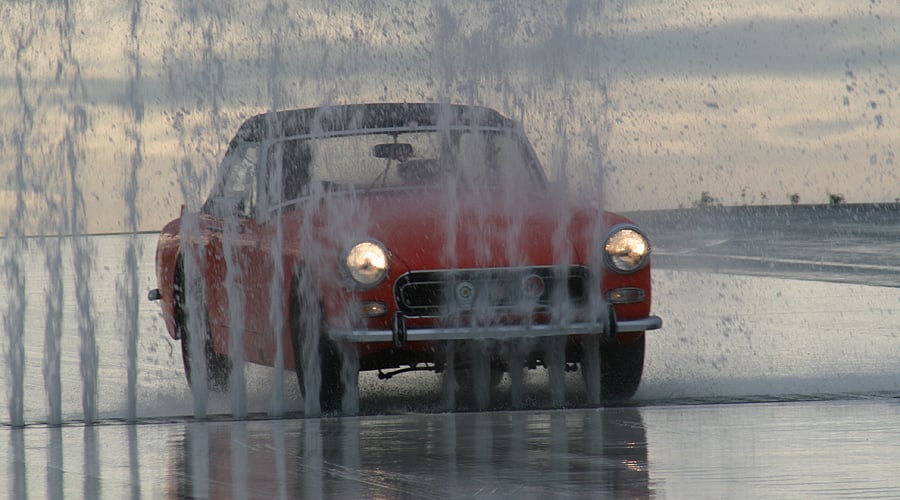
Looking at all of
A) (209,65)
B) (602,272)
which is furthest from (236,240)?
(602,272)

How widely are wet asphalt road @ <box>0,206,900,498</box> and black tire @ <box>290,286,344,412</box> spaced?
0.18 metres

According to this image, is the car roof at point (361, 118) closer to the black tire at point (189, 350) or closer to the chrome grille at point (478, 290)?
the black tire at point (189, 350)

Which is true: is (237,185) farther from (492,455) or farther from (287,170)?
(492,455)

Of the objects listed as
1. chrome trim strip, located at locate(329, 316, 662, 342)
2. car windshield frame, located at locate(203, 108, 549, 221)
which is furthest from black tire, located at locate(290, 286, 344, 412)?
car windshield frame, located at locate(203, 108, 549, 221)

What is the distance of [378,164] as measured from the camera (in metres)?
8.88

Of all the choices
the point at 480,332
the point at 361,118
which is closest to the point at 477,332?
the point at 480,332

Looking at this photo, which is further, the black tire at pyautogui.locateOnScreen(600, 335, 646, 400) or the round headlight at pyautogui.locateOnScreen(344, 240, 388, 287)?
the black tire at pyautogui.locateOnScreen(600, 335, 646, 400)

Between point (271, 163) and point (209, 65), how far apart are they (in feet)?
3.39

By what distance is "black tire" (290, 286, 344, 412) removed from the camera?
7.90m

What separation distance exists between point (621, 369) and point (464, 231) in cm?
108

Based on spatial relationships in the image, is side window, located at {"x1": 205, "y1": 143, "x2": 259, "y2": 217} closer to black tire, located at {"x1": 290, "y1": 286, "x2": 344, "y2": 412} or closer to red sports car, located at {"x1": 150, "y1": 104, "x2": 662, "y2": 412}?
red sports car, located at {"x1": 150, "y1": 104, "x2": 662, "y2": 412}

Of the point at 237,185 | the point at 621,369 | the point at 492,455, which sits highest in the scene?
the point at 237,185

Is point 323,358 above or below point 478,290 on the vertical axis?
below

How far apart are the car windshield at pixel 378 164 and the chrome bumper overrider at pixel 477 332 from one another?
1.15 m
